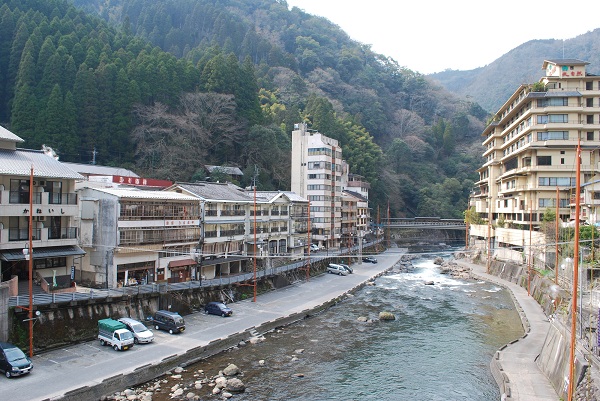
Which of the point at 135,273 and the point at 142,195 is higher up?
the point at 142,195

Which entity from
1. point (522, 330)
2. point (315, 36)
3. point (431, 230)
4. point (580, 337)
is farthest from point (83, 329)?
point (315, 36)

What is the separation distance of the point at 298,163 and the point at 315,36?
90760mm

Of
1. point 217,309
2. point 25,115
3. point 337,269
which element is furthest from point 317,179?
point 25,115

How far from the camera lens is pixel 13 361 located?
56.7ft

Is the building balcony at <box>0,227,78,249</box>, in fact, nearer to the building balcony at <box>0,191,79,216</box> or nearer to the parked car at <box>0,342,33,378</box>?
the building balcony at <box>0,191,79,216</box>

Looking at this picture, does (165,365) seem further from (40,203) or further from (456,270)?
(456,270)

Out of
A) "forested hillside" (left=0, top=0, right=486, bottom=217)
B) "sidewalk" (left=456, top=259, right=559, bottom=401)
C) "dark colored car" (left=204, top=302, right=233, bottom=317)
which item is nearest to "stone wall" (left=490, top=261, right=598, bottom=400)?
"sidewalk" (left=456, top=259, right=559, bottom=401)

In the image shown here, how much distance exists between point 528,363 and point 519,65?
190 metres

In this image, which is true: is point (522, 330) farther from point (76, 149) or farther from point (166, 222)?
point (76, 149)

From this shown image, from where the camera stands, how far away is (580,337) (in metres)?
17.9

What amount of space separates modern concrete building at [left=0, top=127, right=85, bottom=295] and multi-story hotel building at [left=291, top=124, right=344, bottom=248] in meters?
32.5

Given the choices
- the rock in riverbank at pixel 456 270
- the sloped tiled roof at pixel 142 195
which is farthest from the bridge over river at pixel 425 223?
the sloped tiled roof at pixel 142 195

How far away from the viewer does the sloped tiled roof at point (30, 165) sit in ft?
77.0

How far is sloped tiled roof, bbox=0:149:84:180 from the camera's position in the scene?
77.0ft
